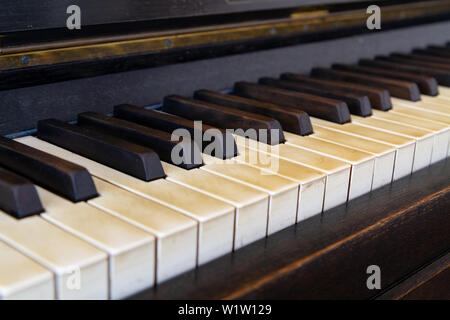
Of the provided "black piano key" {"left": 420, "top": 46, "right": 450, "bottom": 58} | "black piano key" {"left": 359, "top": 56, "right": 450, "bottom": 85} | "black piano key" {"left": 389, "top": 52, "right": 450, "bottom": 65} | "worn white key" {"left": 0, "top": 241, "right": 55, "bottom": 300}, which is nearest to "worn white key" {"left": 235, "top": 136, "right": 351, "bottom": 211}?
"worn white key" {"left": 0, "top": 241, "right": 55, "bottom": 300}

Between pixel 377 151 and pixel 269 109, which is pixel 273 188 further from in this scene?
pixel 269 109

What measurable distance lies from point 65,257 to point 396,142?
79 centimetres

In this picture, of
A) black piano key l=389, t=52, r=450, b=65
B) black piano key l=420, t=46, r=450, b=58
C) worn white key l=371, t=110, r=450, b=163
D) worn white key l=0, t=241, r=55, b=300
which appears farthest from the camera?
black piano key l=420, t=46, r=450, b=58

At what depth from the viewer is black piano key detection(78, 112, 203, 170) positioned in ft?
3.53

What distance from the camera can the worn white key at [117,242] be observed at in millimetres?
776

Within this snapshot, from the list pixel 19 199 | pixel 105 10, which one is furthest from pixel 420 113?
pixel 19 199

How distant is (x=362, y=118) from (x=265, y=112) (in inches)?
10.2

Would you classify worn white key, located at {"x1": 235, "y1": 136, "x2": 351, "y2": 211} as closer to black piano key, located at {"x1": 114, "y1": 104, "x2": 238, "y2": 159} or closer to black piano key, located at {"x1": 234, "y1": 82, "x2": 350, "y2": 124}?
black piano key, located at {"x1": 114, "y1": 104, "x2": 238, "y2": 159}

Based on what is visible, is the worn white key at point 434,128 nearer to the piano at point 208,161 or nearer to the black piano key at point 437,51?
the piano at point 208,161

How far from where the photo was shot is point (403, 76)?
5.95 ft

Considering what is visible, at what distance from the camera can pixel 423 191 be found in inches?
48.3

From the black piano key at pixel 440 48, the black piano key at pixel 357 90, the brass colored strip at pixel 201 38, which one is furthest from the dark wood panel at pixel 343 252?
the black piano key at pixel 440 48

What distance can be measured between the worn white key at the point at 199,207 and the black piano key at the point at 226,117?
0.32 m
